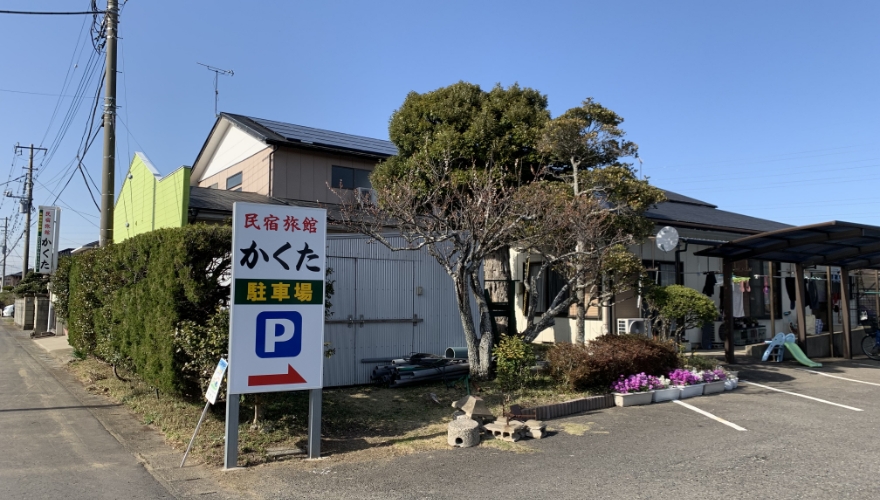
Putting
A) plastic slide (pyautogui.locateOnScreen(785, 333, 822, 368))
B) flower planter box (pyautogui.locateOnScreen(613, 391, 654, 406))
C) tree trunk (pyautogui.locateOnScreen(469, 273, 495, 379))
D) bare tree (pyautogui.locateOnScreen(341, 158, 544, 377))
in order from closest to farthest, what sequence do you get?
1. bare tree (pyautogui.locateOnScreen(341, 158, 544, 377))
2. flower planter box (pyautogui.locateOnScreen(613, 391, 654, 406))
3. tree trunk (pyautogui.locateOnScreen(469, 273, 495, 379))
4. plastic slide (pyautogui.locateOnScreen(785, 333, 822, 368))

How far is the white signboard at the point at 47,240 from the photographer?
1966cm

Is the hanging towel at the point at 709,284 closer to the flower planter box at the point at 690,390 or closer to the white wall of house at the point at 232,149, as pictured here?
the flower planter box at the point at 690,390

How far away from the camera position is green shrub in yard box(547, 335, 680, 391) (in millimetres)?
9406

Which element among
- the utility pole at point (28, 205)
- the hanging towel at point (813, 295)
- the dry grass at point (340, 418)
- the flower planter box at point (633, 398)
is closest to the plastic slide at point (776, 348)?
the hanging towel at point (813, 295)

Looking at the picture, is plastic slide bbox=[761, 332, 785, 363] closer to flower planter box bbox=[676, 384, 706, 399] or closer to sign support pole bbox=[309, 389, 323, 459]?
flower planter box bbox=[676, 384, 706, 399]

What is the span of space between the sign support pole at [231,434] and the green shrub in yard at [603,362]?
5.20m

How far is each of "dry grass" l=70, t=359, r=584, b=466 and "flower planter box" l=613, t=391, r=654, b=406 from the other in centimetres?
64

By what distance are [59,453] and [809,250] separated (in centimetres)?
1502

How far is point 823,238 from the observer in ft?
41.1

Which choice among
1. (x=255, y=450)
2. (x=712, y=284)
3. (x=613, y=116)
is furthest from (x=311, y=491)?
(x=712, y=284)

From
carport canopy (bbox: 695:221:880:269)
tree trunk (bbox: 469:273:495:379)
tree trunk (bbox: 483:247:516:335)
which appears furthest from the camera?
tree trunk (bbox: 483:247:516:335)

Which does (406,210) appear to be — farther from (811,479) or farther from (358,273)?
(811,479)

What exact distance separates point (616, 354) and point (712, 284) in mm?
8150

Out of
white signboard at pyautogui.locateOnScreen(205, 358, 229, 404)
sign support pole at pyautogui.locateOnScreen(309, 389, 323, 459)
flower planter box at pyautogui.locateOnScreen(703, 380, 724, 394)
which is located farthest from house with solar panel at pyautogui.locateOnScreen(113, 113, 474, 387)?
flower planter box at pyautogui.locateOnScreen(703, 380, 724, 394)
